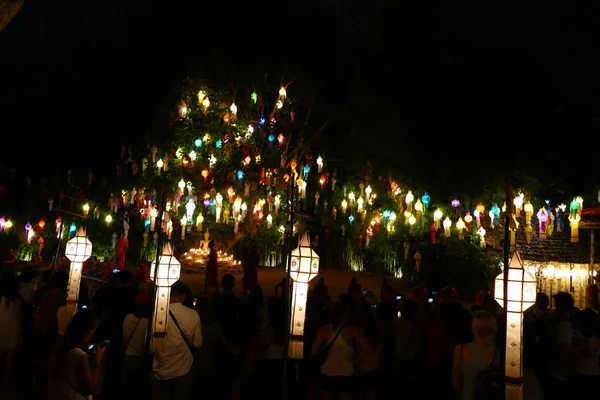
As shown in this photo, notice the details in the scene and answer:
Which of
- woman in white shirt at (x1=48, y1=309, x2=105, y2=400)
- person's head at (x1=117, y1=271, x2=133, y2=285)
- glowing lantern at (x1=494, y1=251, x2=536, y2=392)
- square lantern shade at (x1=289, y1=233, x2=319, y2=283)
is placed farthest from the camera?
person's head at (x1=117, y1=271, x2=133, y2=285)

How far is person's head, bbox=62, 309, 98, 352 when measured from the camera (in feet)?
10.6

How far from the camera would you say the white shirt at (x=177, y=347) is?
437cm

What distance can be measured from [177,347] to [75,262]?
364 centimetres

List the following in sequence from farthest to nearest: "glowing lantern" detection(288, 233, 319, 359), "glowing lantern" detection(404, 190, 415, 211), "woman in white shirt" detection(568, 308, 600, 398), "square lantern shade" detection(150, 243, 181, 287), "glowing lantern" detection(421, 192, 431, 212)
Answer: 1. "glowing lantern" detection(404, 190, 415, 211)
2. "glowing lantern" detection(421, 192, 431, 212)
3. "glowing lantern" detection(288, 233, 319, 359)
4. "square lantern shade" detection(150, 243, 181, 287)
5. "woman in white shirt" detection(568, 308, 600, 398)

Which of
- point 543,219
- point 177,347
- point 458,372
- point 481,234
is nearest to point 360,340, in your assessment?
point 458,372

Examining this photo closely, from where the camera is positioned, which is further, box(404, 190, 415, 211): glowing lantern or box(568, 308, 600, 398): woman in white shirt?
box(404, 190, 415, 211): glowing lantern

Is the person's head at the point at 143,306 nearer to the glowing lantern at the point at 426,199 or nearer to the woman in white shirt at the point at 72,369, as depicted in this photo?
the woman in white shirt at the point at 72,369

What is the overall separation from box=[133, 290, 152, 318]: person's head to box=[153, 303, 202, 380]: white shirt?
34 centimetres

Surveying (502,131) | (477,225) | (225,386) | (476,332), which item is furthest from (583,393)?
(477,225)

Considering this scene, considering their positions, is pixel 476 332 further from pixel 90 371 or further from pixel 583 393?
pixel 90 371

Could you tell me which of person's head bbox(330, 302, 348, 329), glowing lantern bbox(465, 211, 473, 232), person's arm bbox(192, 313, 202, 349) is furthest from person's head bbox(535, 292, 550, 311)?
glowing lantern bbox(465, 211, 473, 232)

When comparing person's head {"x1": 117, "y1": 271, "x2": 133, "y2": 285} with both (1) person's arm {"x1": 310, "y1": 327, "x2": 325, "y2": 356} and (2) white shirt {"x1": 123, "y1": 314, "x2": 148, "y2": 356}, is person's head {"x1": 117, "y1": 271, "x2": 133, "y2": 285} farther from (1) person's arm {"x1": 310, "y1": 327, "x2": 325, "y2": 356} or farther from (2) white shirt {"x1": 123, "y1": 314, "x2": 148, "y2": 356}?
(1) person's arm {"x1": 310, "y1": 327, "x2": 325, "y2": 356}

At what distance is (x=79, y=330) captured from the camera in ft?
10.7

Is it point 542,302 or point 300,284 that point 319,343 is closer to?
point 300,284
